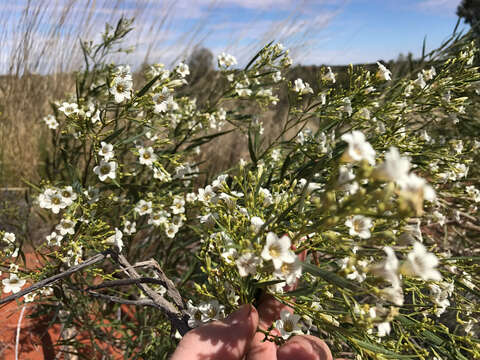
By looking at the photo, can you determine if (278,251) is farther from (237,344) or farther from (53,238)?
(53,238)

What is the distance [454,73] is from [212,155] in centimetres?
280

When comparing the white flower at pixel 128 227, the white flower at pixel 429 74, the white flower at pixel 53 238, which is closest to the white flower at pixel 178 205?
the white flower at pixel 128 227

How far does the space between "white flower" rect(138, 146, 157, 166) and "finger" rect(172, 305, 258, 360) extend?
0.77 meters

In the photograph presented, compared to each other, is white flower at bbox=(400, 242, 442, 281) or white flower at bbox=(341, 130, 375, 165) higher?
white flower at bbox=(341, 130, 375, 165)

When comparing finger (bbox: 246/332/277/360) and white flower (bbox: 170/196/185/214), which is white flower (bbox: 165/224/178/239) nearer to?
white flower (bbox: 170/196/185/214)

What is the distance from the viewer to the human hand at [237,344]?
0.79 m

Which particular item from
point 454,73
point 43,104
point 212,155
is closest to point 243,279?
point 454,73

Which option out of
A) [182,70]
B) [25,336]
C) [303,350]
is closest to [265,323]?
[303,350]

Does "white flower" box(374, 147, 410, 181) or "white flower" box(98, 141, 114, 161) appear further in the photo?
"white flower" box(98, 141, 114, 161)

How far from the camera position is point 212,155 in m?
3.92

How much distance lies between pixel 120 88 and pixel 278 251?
0.91 metres

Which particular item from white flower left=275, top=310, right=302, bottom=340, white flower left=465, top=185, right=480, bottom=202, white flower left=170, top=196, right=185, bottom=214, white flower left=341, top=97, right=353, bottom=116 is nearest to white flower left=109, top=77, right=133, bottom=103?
white flower left=170, top=196, right=185, bottom=214

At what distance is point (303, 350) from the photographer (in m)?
0.89

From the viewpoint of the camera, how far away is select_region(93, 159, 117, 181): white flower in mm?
1241
